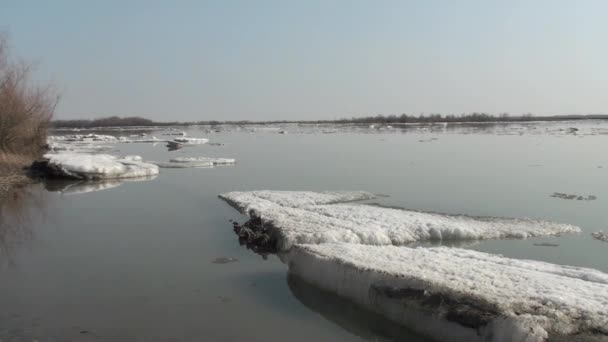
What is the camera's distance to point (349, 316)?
16.2ft

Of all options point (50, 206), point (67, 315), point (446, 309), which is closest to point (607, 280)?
point (446, 309)

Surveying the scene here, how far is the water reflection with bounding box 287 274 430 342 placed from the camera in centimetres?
450

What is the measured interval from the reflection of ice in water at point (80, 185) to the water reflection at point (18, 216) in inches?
15.4

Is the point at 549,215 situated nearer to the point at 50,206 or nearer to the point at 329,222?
the point at 329,222

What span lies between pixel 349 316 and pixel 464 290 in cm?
108

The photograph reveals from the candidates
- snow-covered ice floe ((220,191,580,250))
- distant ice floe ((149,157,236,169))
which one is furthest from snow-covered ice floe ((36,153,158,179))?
snow-covered ice floe ((220,191,580,250))

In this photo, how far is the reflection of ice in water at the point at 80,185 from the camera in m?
13.6

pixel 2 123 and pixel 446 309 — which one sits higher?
pixel 2 123

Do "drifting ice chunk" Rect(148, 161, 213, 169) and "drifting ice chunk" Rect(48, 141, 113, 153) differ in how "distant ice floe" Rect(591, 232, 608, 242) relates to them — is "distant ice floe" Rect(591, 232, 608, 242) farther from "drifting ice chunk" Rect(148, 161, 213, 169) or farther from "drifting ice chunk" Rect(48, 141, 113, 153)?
"drifting ice chunk" Rect(48, 141, 113, 153)

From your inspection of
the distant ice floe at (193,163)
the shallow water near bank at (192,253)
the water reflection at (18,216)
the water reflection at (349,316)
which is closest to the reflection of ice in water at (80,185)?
the shallow water near bank at (192,253)

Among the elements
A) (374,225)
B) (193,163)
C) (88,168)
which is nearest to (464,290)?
(374,225)

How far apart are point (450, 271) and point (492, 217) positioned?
4.23 m

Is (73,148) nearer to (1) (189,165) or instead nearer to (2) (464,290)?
(1) (189,165)

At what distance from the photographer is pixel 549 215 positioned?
9273 mm
